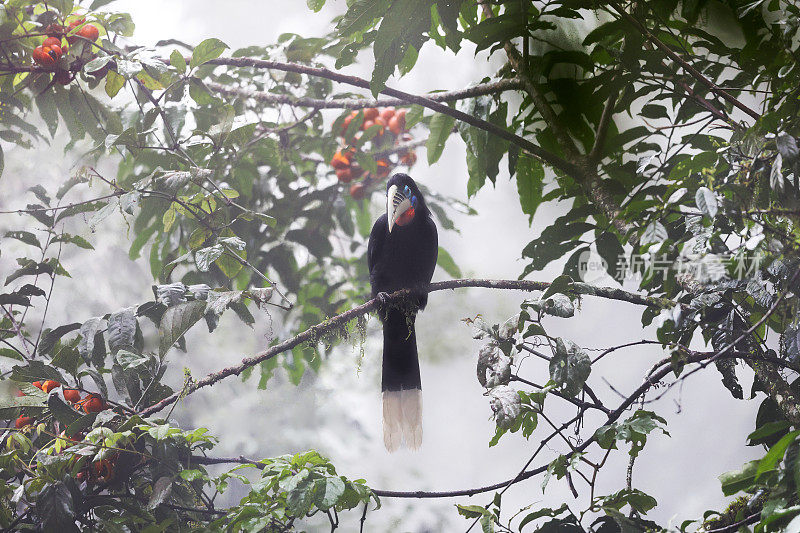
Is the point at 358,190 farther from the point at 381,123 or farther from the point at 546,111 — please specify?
the point at 546,111

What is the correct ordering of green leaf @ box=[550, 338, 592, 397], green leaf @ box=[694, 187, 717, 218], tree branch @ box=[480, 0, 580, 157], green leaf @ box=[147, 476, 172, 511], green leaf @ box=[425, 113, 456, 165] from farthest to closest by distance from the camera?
green leaf @ box=[425, 113, 456, 165], tree branch @ box=[480, 0, 580, 157], green leaf @ box=[147, 476, 172, 511], green leaf @ box=[550, 338, 592, 397], green leaf @ box=[694, 187, 717, 218]

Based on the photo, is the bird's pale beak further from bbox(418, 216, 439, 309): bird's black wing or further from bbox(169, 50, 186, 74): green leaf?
bbox(169, 50, 186, 74): green leaf

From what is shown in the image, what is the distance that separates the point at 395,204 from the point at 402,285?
0.15 m

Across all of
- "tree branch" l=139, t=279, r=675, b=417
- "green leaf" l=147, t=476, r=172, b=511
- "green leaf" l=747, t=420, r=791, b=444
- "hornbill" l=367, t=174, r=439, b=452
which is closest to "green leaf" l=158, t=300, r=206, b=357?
"tree branch" l=139, t=279, r=675, b=417

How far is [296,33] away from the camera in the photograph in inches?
45.0

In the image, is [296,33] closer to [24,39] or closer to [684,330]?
[24,39]

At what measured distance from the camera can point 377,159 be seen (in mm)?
1279

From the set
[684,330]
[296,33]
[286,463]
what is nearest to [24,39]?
[296,33]

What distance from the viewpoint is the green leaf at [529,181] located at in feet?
2.97

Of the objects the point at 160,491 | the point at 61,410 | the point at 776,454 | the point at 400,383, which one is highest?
the point at 400,383

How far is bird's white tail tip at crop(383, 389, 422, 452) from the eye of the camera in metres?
0.98

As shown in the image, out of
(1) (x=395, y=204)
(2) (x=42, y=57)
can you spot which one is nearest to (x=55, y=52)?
(2) (x=42, y=57)

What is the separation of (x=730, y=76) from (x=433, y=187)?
0.60 metres

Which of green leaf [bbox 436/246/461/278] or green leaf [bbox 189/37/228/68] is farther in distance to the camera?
green leaf [bbox 436/246/461/278]
